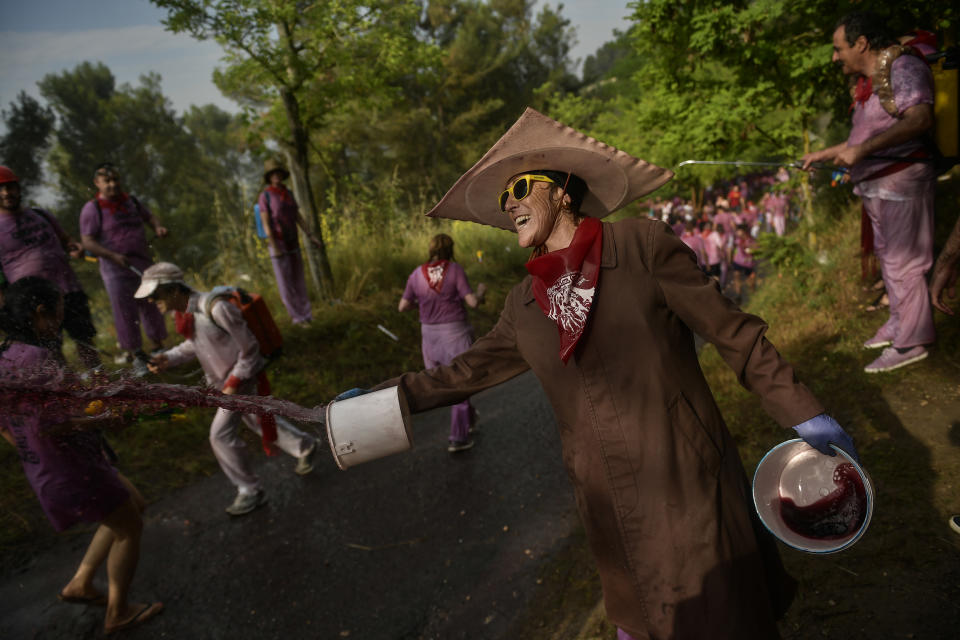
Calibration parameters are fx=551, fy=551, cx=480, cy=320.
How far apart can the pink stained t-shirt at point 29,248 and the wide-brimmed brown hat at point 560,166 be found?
4.80 metres

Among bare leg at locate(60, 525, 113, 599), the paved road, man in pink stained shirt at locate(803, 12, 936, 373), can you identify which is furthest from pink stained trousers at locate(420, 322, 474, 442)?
man in pink stained shirt at locate(803, 12, 936, 373)

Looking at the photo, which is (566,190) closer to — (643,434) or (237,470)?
(643,434)

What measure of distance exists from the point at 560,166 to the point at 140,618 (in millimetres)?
3893

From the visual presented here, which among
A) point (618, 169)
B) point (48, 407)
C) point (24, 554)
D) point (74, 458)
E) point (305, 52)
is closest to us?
point (48, 407)

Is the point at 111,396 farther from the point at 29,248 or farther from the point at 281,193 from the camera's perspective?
the point at 281,193

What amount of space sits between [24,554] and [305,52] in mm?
6532

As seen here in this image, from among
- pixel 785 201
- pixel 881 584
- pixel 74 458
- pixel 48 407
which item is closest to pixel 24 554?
pixel 74 458

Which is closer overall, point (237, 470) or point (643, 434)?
point (643, 434)

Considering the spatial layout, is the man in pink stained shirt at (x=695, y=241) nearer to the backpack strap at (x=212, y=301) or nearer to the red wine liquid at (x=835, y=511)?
the backpack strap at (x=212, y=301)

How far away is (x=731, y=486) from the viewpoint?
185 centimetres

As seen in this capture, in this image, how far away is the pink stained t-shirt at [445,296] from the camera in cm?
555

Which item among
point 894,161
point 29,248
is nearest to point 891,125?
point 894,161

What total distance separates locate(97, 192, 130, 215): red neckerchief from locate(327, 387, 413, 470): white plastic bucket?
239 inches

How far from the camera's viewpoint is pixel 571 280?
189 cm
